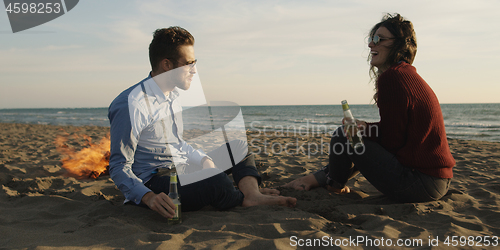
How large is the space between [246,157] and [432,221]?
179 centimetres

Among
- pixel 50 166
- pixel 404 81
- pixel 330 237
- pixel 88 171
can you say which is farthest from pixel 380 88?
pixel 50 166

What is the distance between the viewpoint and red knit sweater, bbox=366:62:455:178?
238 centimetres

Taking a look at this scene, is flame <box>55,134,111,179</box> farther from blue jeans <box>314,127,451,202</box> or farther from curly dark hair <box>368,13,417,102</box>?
curly dark hair <box>368,13,417,102</box>

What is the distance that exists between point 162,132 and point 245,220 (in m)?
1.10

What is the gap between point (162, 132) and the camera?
267 centimetres

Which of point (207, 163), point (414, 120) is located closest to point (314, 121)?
point (207, 163)

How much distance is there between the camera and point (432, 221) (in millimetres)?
2383

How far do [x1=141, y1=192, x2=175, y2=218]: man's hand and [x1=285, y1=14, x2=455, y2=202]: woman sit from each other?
167 cm

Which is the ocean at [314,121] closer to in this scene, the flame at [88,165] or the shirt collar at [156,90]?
the shirt collar at [156,90]

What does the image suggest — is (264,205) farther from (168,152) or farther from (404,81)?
(404,81)

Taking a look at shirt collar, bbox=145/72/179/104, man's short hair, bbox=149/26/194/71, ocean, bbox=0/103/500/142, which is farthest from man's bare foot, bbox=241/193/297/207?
ocean, bbox=0/103/500/142

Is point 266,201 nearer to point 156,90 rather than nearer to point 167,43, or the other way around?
point 156,90

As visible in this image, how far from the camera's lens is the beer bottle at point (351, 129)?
2.56 meters

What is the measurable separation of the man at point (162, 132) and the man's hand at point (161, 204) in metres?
0.16
